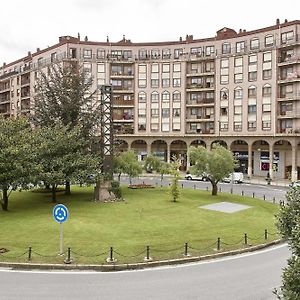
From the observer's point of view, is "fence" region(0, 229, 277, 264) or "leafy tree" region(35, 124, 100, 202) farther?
"leafy tree" region(35, 124, 100, 202)

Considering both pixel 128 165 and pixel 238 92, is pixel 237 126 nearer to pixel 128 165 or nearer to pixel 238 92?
pixel 238 92

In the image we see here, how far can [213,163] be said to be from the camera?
40375 mm

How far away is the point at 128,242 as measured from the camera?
21.5 meters

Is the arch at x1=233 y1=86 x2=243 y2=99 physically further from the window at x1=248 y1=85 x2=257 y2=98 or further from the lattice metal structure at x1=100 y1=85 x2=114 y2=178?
the lattice metal structure at x1=100 y1=85 x2=114 y2=178

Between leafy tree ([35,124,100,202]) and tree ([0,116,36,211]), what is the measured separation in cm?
111

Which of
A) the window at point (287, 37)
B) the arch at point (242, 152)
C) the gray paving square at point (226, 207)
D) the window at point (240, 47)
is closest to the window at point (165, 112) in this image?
the arch at point (242, 152)

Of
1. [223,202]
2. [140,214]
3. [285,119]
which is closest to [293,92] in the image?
[285,119]

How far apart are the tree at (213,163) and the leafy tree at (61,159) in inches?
442

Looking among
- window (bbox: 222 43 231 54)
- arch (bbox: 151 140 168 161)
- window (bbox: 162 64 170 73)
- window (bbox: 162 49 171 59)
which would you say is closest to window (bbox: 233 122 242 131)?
window (bbox: 222 43 231 54)

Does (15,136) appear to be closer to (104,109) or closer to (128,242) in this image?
(104,109)

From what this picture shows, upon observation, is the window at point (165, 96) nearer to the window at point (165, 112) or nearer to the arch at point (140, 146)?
the window at point (165, 112)

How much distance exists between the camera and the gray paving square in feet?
108

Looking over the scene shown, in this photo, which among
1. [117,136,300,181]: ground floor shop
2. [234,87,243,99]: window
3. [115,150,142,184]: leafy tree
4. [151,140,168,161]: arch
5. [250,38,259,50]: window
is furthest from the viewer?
[151,140,168,161]: arch

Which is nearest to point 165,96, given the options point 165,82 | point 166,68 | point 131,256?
point 165,82
